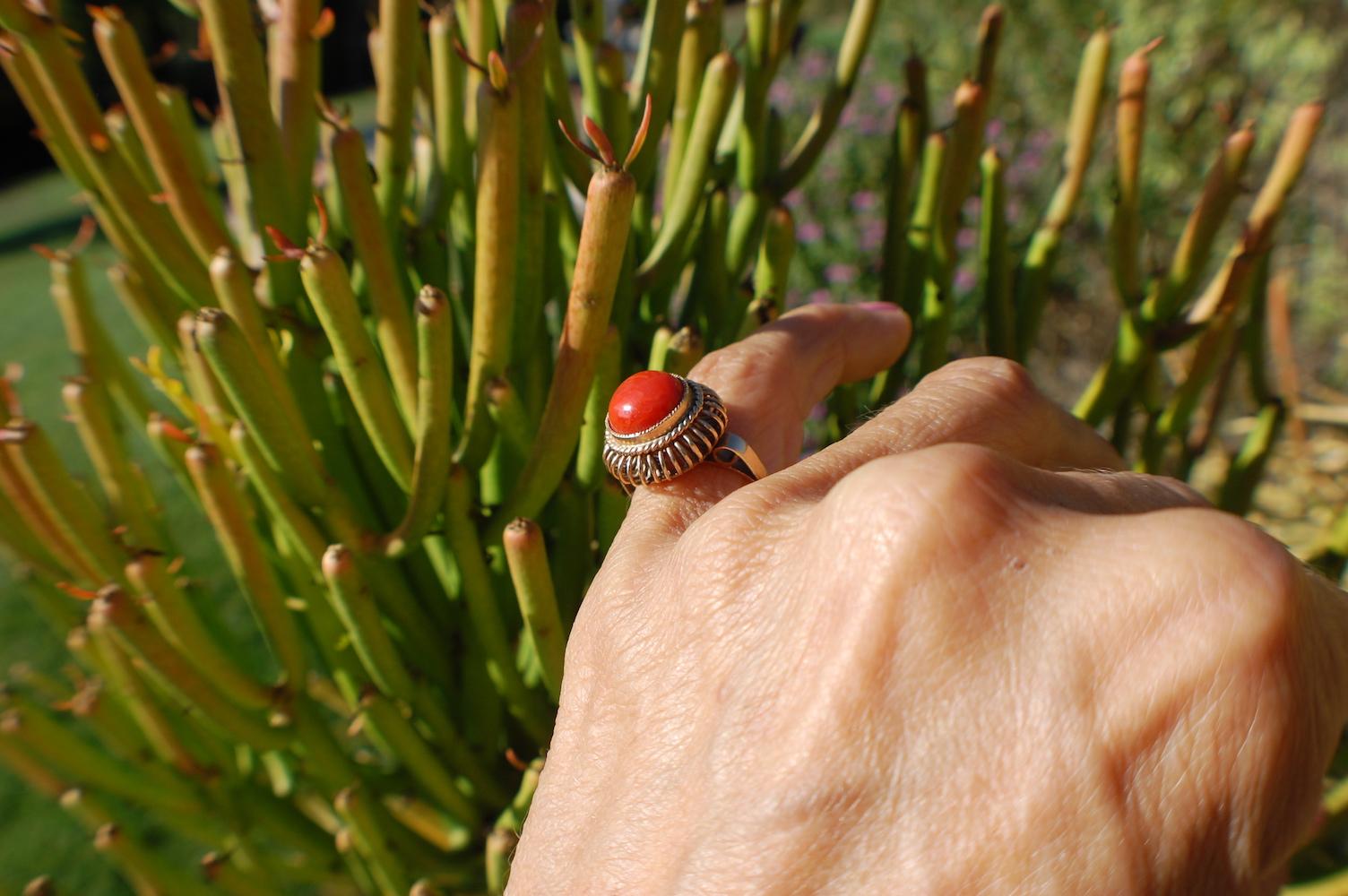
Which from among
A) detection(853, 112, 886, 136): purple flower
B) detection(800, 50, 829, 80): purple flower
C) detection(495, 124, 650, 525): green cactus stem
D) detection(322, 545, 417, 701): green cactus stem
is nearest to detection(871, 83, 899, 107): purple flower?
detection(853, 112, 886, 136): purple flower

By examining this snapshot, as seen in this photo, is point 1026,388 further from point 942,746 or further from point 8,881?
point 8,881

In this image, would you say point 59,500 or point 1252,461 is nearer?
point 59,500

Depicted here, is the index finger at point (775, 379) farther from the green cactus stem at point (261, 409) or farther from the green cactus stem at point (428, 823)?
the green cactus stem at point (428, 823)

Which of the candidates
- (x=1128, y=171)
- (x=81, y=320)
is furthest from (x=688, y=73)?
(x=81, y=320)

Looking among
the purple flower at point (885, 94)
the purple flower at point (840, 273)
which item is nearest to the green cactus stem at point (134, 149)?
the purple flower at point (840, 273)

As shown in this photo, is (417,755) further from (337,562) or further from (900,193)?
(900,193)

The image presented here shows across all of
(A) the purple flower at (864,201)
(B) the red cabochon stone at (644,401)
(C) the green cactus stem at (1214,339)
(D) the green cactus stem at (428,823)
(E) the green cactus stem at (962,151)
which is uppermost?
(E) the green cactus stem at (962,151)

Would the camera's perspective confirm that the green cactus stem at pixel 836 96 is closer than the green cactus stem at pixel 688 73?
No

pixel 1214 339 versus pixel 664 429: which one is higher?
pixel 664 429
